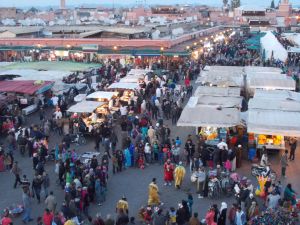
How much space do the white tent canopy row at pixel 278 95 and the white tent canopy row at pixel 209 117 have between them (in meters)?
2.40

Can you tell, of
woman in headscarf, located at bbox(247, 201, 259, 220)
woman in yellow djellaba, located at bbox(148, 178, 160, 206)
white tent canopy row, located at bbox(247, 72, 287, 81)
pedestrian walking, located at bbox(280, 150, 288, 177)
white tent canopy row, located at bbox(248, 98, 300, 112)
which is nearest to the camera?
woman in headscarf, located at bbox(247, 201, 259, 220)

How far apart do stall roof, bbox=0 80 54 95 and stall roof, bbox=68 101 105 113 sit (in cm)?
276

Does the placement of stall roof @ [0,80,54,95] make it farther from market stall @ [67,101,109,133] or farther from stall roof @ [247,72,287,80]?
stall roof @ [247,72,287,80]

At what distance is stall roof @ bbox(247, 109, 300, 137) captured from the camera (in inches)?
527

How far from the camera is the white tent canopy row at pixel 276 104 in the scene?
15516 millimetres

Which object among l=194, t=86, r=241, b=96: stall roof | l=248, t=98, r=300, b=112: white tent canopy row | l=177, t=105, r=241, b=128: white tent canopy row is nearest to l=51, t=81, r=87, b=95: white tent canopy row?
l=194, t=86, r=241, b=96: stall roof

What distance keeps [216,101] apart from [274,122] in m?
3.28

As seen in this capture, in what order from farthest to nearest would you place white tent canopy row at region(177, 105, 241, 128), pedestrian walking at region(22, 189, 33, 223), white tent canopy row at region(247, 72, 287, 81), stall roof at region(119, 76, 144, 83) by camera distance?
1. stall roof at region(119, 76, 144, 83)
2. white tent canopy row at region(247, 72, 287, 81)
3. white tent canopy row at region(177, 105, 241, 128)
4. pedestrian walking at region(22, 189, 33, 223)

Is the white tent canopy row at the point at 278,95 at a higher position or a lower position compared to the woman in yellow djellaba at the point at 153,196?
higher

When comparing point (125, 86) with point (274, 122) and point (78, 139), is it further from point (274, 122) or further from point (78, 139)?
point (274, 122)

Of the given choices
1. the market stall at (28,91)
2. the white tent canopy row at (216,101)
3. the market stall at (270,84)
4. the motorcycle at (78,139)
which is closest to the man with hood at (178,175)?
the white tent canopy row at (216,101)

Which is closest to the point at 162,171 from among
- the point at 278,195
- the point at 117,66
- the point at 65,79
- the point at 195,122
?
the point at 195,122

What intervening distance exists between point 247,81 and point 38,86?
957 cm

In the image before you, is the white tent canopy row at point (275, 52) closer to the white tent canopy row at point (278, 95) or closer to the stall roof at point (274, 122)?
the white tent canopy row at point (278, 95)
